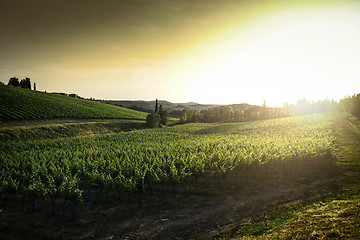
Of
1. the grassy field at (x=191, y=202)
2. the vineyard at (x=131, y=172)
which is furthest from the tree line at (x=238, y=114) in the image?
the grassy field at (x=191, y=202)

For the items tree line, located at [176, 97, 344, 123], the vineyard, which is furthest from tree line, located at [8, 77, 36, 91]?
the vineyard

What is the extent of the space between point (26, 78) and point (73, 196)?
13510cm

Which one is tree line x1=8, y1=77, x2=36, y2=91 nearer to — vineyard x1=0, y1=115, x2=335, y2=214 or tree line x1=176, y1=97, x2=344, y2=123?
tree line x1=176, y1=97, x2=344, y2=123

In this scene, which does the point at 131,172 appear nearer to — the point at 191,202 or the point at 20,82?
the point at 191,202

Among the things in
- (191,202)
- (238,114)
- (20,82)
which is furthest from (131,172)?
(20,82)

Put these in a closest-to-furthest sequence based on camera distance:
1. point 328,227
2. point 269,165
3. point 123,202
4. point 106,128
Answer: point 328,227 < point 123,202 < point 269,165 < point 106,128

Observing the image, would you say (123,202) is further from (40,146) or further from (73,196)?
(40,146)

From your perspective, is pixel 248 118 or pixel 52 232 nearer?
pixel 52 232

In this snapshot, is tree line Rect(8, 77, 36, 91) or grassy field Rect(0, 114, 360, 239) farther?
tree line Rect(8, 77, 36, 91)

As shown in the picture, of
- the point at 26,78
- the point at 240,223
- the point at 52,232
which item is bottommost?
the point at 52,232

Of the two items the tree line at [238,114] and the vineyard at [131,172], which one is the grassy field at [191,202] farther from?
the tree line at [238,114]

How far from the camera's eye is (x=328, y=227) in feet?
35.3

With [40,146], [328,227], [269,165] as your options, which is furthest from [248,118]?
[328,227]

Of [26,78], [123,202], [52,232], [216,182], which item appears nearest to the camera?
[52,232]
